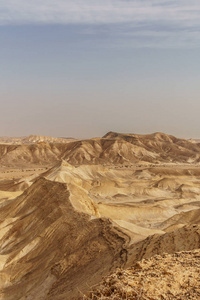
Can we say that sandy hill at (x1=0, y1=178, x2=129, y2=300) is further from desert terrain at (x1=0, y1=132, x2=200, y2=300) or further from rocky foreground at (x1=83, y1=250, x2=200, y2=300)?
rocky foreground at (x1=83, y1=250, x2=200, y2=300)

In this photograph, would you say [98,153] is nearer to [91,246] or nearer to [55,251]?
[55,251]

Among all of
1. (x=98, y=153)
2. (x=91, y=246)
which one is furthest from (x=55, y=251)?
(x=98, y=153)

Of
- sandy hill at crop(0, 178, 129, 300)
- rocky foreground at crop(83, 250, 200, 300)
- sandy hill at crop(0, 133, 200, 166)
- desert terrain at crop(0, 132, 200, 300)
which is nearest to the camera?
rocky foreground at crop(83, 250, 200, 300)

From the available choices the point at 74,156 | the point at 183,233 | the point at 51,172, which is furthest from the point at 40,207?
the point at 74,156

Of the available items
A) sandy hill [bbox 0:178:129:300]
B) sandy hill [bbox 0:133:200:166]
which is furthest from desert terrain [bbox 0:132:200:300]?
sandy hill [bbox 0:133:200:166]

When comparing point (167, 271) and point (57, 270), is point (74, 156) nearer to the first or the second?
point (57, 270)
